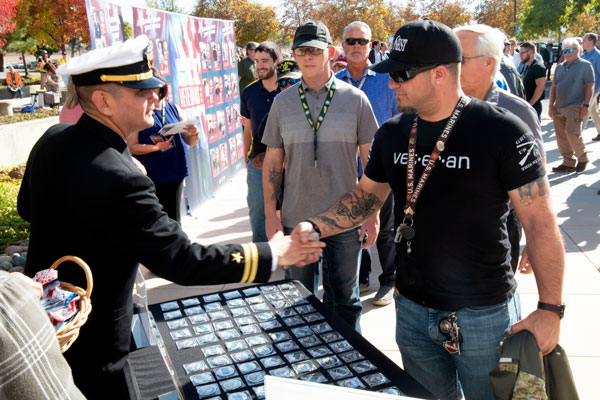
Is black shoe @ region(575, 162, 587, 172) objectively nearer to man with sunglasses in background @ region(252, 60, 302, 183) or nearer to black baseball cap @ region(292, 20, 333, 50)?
man with sunglasses in background @ region(252, 60, 302, 183)

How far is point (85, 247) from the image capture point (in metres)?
1.95

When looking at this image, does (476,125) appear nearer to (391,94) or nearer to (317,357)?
(317,357)

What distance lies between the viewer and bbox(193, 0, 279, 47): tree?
2909 centimetres

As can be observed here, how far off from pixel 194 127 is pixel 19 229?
342 cm

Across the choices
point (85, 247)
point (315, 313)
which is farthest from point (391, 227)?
point (85, 247)

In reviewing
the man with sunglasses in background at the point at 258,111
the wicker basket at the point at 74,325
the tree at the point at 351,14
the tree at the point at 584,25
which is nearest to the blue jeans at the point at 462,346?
the wicker basket at the point at 74,325

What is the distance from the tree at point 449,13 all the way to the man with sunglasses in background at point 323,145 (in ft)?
140

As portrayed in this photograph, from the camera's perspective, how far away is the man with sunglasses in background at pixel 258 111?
16.9ft

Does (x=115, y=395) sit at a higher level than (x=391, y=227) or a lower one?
higher

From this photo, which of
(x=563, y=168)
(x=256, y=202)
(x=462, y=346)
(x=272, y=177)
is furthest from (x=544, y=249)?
(x=563, y=168)

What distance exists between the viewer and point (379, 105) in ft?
16.5

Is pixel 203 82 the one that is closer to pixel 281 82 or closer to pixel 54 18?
pixel 281 82

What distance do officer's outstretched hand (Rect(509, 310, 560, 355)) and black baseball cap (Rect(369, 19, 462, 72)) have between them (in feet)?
3.59

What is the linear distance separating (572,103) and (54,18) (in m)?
28.9
